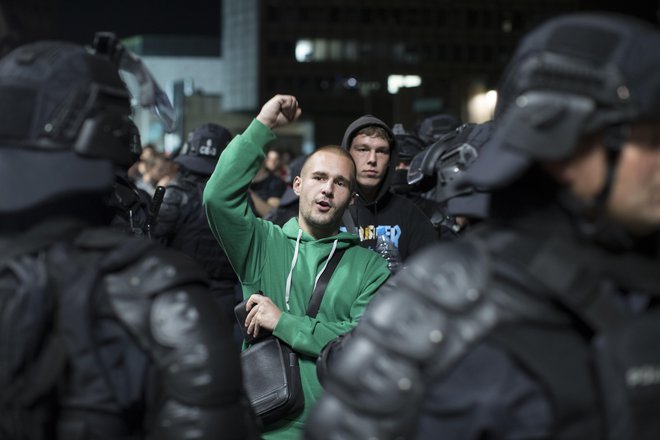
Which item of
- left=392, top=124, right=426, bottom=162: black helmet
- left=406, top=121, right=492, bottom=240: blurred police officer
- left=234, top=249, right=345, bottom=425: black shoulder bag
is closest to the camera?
left=406, top=121, right=492, bottom=240: blurred police officer

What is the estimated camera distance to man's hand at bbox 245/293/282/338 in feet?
16.7

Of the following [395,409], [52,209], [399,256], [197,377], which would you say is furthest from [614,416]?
[399,256]

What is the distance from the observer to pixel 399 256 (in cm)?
729

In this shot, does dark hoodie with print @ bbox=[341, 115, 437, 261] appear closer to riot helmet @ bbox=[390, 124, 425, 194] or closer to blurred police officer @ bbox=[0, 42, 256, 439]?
riot helmet @ bbox=[390, 124, 425, 194]

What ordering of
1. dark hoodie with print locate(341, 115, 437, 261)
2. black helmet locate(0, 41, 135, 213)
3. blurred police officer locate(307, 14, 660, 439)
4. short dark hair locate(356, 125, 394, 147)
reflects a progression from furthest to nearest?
short dark hair locate(356, 125, 394, 147), dark hoodie with print locate(341, 115, 437, 261), black helmet locate(0, 41, 135, 213), blurred police officer locate(307, 14, 660, 439)

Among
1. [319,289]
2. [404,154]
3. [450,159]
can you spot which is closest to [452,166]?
[450,159]

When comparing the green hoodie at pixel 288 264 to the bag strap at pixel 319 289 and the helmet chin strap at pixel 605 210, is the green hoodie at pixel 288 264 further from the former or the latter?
the helmet chin strap at pixel 605 210

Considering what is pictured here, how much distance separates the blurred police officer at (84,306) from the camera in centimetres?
299

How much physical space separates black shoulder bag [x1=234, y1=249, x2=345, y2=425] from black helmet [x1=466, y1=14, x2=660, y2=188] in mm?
2621

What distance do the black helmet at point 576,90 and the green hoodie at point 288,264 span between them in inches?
101

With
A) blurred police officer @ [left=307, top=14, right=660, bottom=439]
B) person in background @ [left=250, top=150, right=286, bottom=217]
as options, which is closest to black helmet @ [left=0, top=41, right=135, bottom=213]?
blurred police officer @ [left=307, top=14, right=660, bottom=439]

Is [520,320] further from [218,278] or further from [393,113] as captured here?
[393,113]

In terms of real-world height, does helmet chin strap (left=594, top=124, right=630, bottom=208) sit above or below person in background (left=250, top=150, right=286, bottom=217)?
above

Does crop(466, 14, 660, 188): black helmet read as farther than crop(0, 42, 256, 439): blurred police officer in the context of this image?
No
